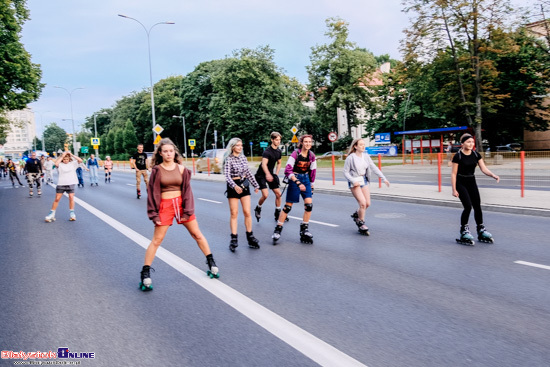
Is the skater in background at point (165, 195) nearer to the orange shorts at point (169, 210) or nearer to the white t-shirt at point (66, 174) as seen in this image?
the orange shorts at point (169, 210)

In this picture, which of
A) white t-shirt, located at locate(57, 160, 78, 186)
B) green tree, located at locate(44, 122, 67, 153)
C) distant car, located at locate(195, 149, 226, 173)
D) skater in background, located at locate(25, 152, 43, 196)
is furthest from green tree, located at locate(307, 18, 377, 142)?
green tree, located at locate(44, 122, 67, 153)

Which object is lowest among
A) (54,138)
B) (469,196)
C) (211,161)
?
(469,196)

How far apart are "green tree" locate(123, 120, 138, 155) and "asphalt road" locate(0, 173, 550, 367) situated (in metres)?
82.1

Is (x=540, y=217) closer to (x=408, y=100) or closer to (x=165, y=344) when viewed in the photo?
(x=165, y=344)

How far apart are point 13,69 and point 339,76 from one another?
33681mm

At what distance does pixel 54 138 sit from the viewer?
530 feet

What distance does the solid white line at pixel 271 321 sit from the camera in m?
3.21

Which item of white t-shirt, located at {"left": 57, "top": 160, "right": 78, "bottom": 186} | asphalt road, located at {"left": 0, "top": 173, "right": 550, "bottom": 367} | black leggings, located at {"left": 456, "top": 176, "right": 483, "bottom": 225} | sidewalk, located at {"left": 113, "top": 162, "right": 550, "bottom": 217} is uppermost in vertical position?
white t-shirt, located at {"left": 57, "top": 160, "right": 78, "bottom": 186}

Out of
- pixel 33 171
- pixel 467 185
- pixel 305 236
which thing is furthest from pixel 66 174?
pixel 33 171

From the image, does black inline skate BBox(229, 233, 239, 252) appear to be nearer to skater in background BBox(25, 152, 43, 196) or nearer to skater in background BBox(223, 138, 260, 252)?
skater in background BBox(223, 138, 260, 252)

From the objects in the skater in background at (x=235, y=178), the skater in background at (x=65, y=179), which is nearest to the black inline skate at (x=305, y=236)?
the skater in background at (x=235, y=178)

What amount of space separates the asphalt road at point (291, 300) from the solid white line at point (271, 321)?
2cm

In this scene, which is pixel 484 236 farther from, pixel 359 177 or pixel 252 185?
pixel 252 185

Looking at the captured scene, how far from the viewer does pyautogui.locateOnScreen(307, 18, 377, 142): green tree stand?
49.8m
